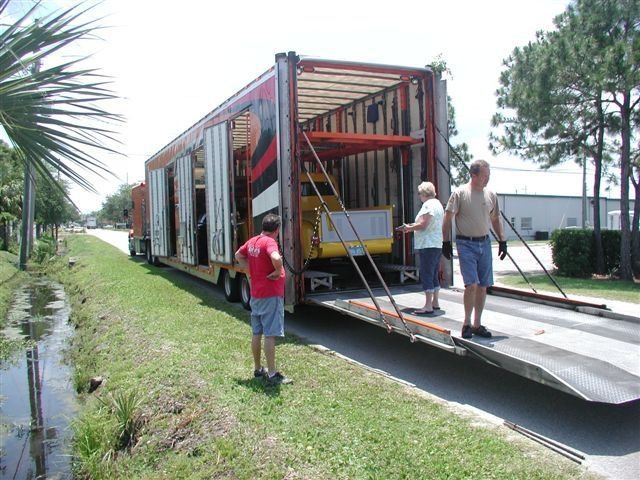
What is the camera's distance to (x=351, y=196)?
36.3ft

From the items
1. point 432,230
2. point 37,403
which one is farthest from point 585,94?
point 37,403

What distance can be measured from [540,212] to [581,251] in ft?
120

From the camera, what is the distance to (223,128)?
986 cm

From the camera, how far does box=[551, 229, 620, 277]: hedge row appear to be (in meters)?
15.3

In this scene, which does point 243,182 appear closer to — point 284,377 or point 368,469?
point 284,377

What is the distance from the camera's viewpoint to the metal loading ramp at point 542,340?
450 centimetres

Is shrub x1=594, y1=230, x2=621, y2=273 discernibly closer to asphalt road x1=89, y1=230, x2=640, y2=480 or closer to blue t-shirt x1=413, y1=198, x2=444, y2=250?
asphalt road x1=89, y1=230, x2=640, y2=480

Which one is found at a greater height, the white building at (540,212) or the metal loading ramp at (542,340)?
the white building at (540,212)

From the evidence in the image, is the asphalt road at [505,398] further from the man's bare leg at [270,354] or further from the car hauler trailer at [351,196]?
the man's bare leg at [270,354]

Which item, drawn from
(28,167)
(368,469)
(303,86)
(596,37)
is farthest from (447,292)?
(596,37)

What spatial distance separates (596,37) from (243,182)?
9.44 m

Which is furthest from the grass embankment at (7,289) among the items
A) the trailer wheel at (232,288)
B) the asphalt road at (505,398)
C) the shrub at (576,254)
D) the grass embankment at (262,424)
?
the shrub at (576,254)

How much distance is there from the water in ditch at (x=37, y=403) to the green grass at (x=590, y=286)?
9556 millimetres

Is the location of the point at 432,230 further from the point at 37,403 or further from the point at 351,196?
the point at 37,403
